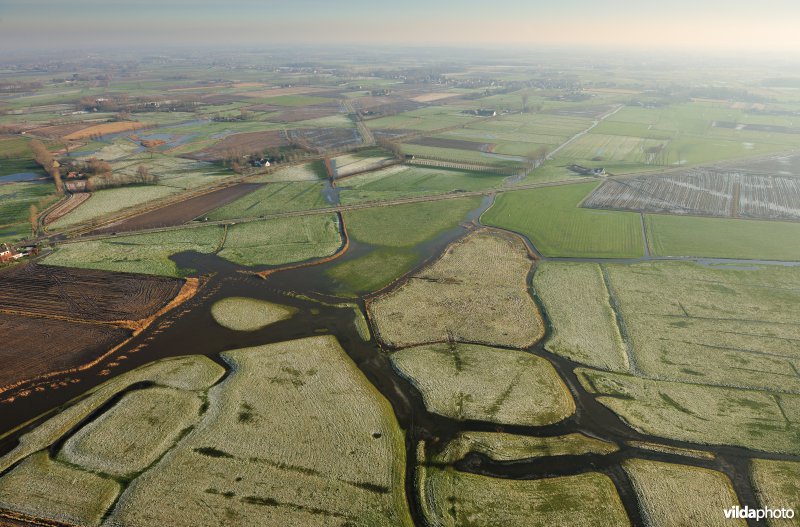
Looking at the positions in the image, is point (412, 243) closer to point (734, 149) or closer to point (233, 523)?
point (233, 523)

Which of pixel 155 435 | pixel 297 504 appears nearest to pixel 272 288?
pixel 155 435

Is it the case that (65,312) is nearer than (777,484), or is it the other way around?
(777,484)

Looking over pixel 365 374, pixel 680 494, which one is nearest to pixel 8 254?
pixel 365 374

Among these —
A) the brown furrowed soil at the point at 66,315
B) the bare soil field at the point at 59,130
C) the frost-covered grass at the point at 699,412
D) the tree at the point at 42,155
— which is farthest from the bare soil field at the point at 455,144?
the bare soil field at the point at 59,130

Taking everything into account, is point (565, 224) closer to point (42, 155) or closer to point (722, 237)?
point (722, 237)

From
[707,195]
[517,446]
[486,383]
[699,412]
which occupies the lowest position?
[517,446]

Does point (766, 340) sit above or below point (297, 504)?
above
